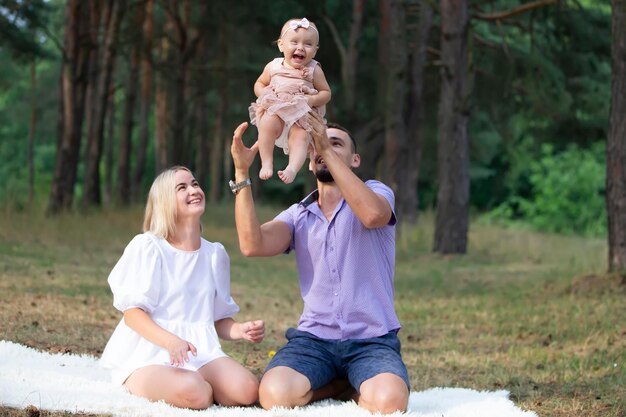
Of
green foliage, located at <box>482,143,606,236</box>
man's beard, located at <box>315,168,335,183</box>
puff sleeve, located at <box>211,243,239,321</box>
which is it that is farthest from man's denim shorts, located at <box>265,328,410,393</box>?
green foliage, located at <box>482,143,606,236</box>

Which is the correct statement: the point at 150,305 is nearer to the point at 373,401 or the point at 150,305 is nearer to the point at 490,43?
the point at 373,401

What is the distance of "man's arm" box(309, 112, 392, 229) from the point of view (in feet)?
18.5

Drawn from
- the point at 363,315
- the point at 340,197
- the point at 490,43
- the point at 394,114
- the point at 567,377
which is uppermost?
the point at 490,43

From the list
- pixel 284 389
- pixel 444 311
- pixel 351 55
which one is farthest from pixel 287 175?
pixel 351 55

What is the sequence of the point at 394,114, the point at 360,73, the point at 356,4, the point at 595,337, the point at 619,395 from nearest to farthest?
the point at 619,395, the point at 595,337, the point at 394,114, the point at 356,4, the point at 360,73

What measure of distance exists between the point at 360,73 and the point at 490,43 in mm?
6631

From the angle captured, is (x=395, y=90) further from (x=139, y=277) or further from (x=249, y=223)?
(x=139, y=277)

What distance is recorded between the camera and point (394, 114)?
68.3 ft

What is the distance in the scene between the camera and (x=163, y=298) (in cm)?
589

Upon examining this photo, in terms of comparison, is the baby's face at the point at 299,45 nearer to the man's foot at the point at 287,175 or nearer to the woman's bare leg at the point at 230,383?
the man's foot at the point at 287,175

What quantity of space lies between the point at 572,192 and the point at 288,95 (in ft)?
121

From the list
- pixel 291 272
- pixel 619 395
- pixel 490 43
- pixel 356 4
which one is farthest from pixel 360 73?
pixel 619 395

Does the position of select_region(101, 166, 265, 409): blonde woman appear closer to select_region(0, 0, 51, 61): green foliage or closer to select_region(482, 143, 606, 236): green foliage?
select_region(0, 0, 51, 61): green foliage

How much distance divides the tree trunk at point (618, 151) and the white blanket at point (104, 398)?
526cm
